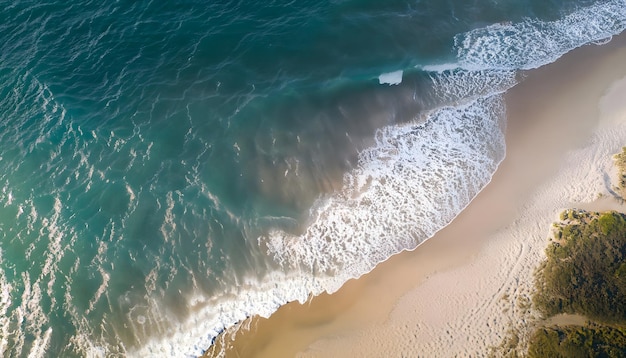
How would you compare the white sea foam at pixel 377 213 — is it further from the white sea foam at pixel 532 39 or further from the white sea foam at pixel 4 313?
the white sea foam at pixel 4 313

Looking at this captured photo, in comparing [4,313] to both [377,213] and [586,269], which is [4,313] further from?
[586,269]

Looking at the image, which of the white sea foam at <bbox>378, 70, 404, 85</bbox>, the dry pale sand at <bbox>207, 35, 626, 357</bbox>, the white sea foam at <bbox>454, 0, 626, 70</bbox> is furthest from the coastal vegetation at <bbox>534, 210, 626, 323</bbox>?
the white sea foam at <bbox>454, 0, 626, 70</bbox>

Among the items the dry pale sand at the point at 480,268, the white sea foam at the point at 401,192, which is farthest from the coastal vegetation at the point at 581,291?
the white sea foam at the point at 401,192

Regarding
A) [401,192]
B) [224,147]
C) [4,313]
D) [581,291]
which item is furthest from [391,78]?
[4,313]

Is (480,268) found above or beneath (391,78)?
beneath

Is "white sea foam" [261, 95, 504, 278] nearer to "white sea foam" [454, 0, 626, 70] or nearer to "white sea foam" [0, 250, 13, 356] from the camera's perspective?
"white sea foam" [454, 0, 626, 70]

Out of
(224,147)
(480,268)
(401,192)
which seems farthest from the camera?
(224,147)

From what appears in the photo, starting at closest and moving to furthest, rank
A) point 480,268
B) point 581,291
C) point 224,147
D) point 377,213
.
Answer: point 581,291 < point 480,268 < point 377,213 < point 224,147
